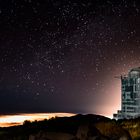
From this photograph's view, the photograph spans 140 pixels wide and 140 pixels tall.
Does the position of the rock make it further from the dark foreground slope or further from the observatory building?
the observatory building

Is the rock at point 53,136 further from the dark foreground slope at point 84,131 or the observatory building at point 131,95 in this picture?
the observatory building at point 131,95

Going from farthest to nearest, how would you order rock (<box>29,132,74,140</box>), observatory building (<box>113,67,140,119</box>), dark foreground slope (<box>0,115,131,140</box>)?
1. observatory building (<box>113,67,140,119</box>)
2. dark foreground slope (<box>0,115,131,140</box>)
3. rock (<box>29,132,74,140</box>)

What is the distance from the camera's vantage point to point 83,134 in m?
18.6

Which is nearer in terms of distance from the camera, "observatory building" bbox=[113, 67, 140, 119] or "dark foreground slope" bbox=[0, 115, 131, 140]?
"dark foreground slope" bbox=[0, 115, 131, 140]

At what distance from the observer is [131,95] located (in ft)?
461

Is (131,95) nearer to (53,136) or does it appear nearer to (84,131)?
(84,131)

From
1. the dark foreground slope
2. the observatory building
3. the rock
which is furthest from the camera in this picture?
the observatory building

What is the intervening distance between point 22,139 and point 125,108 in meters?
127

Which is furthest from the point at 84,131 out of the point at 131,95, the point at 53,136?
the point at 131,95

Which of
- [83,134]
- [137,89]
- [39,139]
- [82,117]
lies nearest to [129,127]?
[82,117]

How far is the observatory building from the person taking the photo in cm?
13850

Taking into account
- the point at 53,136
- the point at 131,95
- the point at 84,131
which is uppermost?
the point at 131,95

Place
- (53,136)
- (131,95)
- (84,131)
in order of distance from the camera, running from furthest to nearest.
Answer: (131,95)
(84,131)
(53,136)

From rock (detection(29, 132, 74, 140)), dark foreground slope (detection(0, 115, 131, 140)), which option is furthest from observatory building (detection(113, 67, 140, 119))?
rock (detection(29, 132, 74, 140))
